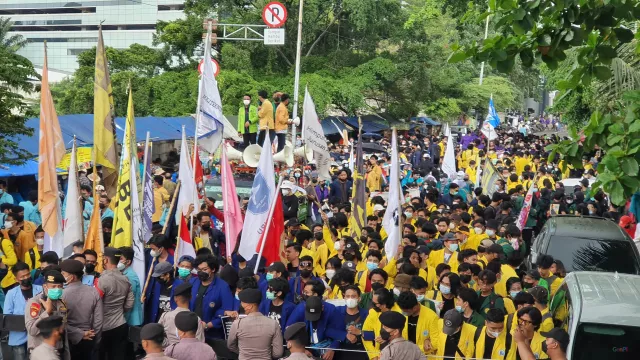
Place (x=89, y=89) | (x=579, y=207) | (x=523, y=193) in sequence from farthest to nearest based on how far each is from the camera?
(x=89, y=89), (x=523, y=193), (x=579, y=207)

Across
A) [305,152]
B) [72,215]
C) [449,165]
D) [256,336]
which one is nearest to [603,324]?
[256,336]

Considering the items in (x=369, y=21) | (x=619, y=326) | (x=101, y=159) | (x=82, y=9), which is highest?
(x=82, y=9)

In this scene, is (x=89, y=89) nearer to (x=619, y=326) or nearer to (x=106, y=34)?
(x=619, y=326)

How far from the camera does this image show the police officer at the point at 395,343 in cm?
651

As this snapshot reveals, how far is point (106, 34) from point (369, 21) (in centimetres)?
5927

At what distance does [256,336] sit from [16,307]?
2802 mm

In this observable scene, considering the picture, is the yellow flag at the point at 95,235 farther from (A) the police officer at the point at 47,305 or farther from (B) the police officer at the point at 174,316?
(B) the police officer at the point at 174,316

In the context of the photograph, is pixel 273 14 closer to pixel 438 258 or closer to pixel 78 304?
pixel 438 258

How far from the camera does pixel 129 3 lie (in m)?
86.4

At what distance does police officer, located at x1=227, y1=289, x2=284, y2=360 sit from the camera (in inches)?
282

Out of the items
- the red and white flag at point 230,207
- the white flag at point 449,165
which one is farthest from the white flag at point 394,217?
the white flag at point 449,165

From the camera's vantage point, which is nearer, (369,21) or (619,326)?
(619,326)

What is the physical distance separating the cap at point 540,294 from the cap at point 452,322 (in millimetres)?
1006

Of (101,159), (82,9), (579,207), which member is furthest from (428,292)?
(82,9)
